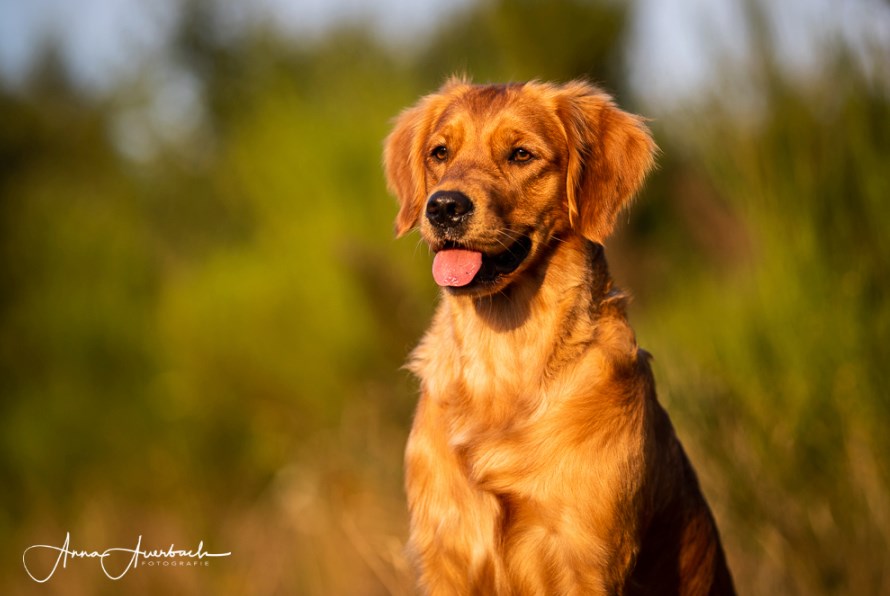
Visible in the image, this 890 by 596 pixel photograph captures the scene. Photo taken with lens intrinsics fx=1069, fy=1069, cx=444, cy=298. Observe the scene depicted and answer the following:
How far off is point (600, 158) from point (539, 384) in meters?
0.90

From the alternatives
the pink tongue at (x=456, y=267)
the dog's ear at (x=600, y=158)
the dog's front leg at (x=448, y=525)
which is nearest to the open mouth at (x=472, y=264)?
the pink tongue at (x=456, y=267)

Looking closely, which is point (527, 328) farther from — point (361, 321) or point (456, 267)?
point (361, 321)

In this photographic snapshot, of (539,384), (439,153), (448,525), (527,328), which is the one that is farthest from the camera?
(439,153)

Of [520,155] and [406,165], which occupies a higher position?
[520,155]

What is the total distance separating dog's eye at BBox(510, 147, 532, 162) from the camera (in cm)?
376

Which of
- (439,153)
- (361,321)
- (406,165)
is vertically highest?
(439,153)

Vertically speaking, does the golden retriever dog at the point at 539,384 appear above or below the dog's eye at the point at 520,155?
below

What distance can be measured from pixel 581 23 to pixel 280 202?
3383 mm

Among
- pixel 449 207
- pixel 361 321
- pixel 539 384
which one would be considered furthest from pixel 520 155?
pixel 361 321

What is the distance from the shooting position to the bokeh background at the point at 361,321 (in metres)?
4.61

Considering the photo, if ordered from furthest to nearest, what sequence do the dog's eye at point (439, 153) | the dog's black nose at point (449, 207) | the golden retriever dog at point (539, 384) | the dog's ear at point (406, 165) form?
the dog's ear at point (406, 165)
the dog's eye at point (439, 153)
the dog's black nose at point (449, 207)
the golden retriever dog at point (539, 384)

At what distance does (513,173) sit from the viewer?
12.2 feet

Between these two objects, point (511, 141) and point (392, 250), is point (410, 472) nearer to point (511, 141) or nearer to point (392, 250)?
point (511, 141)

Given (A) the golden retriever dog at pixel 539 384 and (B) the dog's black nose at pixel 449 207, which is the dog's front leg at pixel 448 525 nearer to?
(A) the golden retriever dog at pixel 539 384
